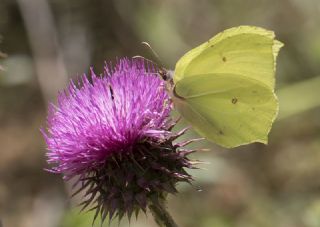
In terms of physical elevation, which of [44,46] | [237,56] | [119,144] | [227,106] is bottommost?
[119,144]

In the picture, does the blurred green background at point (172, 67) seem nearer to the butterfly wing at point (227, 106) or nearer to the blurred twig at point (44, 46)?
the blurred twig at point (44, 46)

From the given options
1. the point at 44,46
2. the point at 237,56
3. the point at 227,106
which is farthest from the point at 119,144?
the point at 44,46

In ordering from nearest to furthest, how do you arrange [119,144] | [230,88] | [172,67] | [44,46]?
1. [119,144]
2. [230,88]
3. [44,46]
4. [172,67]

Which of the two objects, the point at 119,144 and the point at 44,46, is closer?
the point at 119,144

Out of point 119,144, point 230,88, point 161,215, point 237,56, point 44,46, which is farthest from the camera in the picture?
point 44,46

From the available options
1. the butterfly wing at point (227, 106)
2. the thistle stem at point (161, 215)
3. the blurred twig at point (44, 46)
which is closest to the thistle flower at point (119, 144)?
the thistle stem at point (161, 215)

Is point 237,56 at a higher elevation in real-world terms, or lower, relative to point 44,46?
lower

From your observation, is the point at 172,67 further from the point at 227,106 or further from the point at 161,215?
the point at 161,215

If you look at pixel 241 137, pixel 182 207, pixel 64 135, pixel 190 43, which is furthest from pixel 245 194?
pixel 64 135

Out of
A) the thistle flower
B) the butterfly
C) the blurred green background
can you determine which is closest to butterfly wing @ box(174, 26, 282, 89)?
the butterfly
